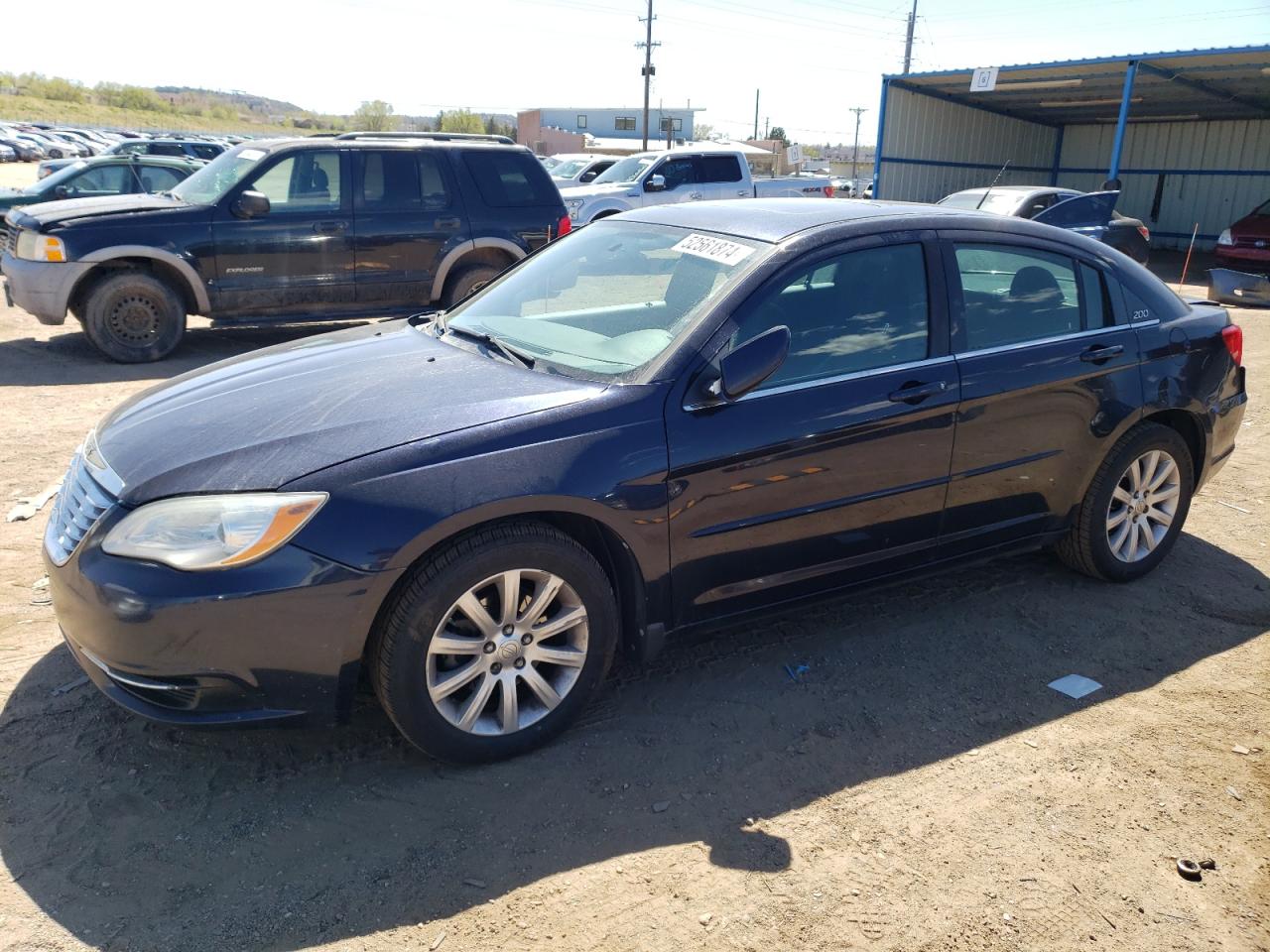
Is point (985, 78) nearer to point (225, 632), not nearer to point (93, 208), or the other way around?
point (93, 208)

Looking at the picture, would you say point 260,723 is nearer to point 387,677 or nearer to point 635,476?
point 387,677

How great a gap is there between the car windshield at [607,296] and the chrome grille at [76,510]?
1451 millimetres

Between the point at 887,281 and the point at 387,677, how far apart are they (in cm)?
235

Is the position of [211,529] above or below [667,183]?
below

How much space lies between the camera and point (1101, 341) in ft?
13.9

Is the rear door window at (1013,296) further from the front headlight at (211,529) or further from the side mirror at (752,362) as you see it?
the front headlight at (211,529)

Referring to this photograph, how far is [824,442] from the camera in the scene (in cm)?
348

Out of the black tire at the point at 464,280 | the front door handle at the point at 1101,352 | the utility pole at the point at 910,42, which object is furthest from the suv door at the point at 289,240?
the utility pole at the point at 910,42

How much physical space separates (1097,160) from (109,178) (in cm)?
2515

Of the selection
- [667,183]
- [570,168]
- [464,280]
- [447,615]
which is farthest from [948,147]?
[447,615]

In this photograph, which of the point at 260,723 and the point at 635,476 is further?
the point at 635,476

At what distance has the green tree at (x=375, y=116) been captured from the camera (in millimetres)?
80375

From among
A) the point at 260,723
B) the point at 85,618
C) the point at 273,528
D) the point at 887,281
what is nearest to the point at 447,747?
the point at 260,723

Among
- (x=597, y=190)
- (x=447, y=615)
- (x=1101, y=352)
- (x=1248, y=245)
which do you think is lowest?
(x=447, y=615)
